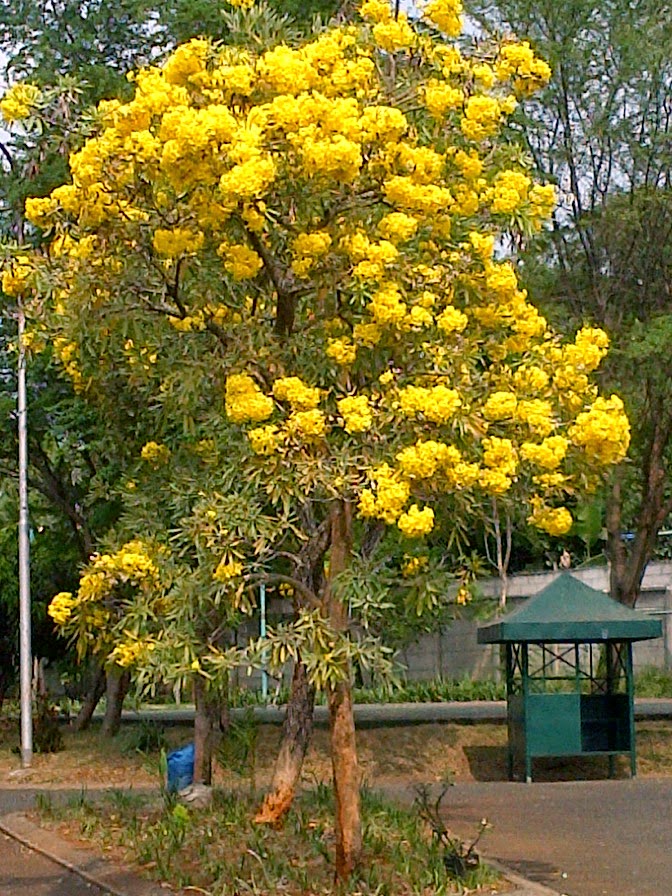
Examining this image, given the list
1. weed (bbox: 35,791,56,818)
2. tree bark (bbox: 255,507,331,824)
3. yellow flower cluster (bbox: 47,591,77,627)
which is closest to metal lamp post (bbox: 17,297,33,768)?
weed (bbox: 35,791,56,818)

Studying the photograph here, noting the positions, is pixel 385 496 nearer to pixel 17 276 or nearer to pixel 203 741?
pixel 17 276

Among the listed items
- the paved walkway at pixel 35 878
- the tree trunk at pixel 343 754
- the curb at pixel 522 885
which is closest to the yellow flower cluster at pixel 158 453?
the tree trunk at pixel 343 754

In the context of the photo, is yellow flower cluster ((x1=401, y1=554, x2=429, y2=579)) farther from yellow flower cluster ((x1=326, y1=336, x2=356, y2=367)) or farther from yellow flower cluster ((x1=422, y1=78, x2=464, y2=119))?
yellow flower cluster ((x1=422, y1=78, x2=464, y2=119))

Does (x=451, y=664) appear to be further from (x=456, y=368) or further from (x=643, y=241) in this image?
(x=456, y=368)

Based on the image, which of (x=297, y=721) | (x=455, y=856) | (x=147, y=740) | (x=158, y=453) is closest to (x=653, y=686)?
(x=147, y=740)

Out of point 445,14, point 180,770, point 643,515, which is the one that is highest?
point 445,14

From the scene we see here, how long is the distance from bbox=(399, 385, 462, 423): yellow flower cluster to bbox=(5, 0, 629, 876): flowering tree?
0.01 metres

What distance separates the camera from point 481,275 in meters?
9.18

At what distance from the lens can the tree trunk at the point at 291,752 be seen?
38.7 feet

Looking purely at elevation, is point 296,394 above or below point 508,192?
below

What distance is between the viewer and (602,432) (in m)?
8.66

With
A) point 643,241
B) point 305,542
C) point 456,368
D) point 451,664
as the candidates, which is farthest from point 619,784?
point 451,664

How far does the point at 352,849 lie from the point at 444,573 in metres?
1.87

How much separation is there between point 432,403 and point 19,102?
3.27 meters
